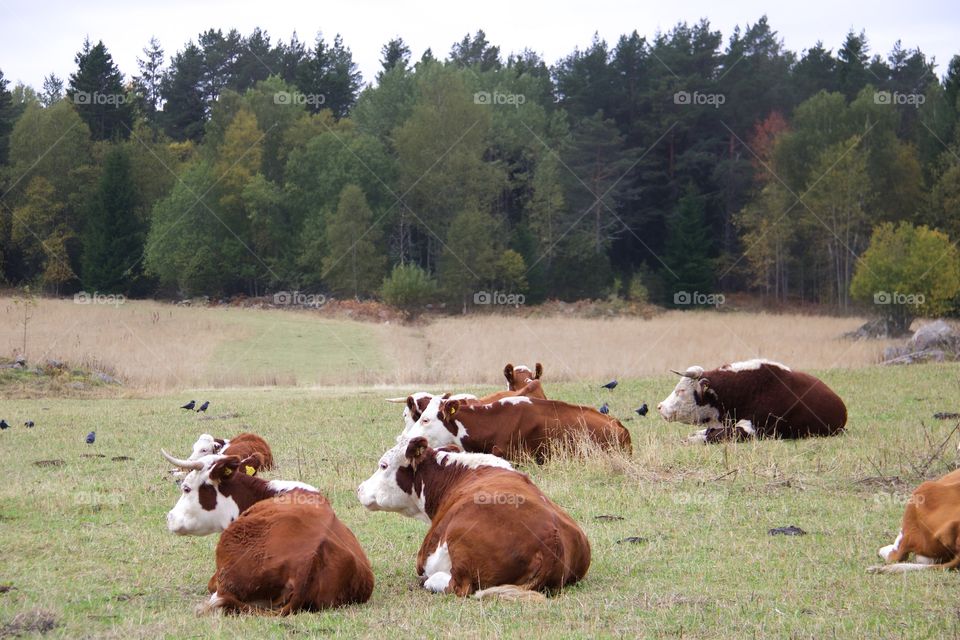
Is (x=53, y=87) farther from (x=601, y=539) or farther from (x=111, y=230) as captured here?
(x=601, y=539)

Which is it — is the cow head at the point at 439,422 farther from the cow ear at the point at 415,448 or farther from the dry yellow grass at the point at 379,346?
the dry yellow grass at the point at 379,346

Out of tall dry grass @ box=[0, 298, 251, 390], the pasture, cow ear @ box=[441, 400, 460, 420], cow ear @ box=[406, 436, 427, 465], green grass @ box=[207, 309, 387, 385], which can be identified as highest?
cow ear @ box=[406, 436, 427, 465]

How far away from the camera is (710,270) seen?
219ft

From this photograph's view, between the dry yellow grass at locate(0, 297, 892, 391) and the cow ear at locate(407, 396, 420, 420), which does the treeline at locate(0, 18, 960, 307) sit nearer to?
the dry yellow grass at locate(0, 297, 892, 391)

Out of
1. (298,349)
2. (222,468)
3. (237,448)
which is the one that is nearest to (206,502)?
(222,468)

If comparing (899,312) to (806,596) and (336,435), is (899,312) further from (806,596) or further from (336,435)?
(806,596)

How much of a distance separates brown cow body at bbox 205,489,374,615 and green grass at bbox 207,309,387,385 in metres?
20.0

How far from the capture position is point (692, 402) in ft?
53.3

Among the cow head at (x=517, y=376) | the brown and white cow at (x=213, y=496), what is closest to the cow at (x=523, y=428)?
the cow head at (x=517, y=376)

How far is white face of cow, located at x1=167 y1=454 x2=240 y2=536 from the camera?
898 centimetres

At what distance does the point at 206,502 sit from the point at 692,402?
354 inches

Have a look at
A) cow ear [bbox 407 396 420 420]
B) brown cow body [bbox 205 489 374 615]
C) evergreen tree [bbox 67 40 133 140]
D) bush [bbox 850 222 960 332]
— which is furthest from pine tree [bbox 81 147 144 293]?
brown cow body [bbox 205 489 374 615]

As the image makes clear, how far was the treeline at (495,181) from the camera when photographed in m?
61.0

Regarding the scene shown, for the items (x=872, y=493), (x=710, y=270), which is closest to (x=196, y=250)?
(x=710, y=270)
